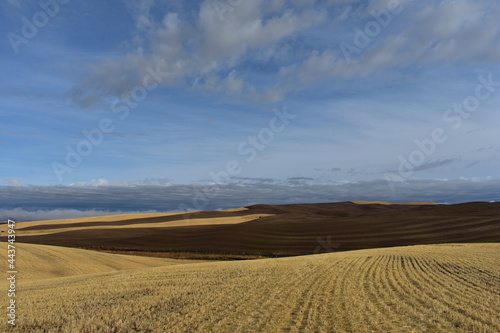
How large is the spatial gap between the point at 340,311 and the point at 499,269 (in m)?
15.2

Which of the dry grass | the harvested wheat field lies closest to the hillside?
the dry grass

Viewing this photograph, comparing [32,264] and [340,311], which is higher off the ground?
[340,311]

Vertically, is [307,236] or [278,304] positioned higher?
[278,304]

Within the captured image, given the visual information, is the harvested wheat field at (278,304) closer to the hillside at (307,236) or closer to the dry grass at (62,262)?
the dry grass at (62,262)

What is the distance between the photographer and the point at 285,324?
9438mm

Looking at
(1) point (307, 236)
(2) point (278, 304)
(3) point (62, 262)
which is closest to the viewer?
(2) point (278, 304)

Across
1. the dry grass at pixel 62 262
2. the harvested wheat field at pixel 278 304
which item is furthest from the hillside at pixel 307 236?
the harvested wheat field at pixel 278 304

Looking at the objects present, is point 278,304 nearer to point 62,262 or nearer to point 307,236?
point 62,262

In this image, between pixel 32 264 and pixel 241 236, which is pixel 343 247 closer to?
pixel 241 236

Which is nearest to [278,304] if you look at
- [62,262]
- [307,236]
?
[62,262]

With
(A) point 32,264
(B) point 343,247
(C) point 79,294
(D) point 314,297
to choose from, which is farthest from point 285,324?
(B) point 343,247

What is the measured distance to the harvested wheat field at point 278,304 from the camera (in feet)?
31.0

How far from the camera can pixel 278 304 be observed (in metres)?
11.8

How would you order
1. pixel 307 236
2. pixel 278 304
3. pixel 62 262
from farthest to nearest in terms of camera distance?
pixel 307 236
pixel 62 262
pixel 278 304
